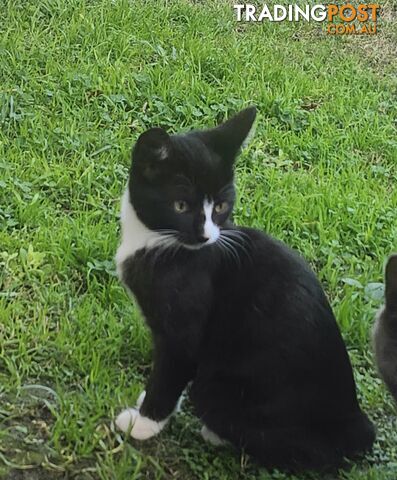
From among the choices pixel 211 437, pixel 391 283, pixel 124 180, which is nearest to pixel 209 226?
pixel 391 283

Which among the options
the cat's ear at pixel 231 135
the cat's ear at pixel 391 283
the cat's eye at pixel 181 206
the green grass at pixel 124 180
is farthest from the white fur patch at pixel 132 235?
the cat's ear at pixel 391 283

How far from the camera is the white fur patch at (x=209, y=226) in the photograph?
220cm

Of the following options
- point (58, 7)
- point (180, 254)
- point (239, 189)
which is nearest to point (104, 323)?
point (180, 254)

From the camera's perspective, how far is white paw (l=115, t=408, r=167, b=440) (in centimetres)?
234

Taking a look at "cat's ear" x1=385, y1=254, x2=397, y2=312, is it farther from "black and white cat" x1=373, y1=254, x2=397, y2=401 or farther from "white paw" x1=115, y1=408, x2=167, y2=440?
"white paw" x1=115, y1=408, x2=167, y2=440

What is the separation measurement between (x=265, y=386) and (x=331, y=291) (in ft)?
2.82

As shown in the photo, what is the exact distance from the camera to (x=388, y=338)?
2344 mm

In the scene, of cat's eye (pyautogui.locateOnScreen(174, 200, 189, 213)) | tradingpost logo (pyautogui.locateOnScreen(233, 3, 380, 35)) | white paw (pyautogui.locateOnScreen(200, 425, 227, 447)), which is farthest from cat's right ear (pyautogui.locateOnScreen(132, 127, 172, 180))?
tradingpost logo (pyautogui.locateOnScreen(233, 3, 380, 35))

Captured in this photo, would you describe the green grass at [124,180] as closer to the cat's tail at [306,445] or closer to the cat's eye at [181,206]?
the cat's tail at [306,445]

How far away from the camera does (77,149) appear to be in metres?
3.47

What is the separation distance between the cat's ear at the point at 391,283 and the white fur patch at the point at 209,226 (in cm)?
49

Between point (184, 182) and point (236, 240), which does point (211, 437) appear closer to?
point (236, 240)

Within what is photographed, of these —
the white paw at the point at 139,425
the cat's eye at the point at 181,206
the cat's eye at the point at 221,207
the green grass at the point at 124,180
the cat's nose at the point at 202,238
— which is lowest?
the white paw at the point at 139,425

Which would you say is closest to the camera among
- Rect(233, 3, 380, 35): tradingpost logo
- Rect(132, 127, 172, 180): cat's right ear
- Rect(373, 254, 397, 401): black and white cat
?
Rect(132, 127, 172, 180): cat's right ear
